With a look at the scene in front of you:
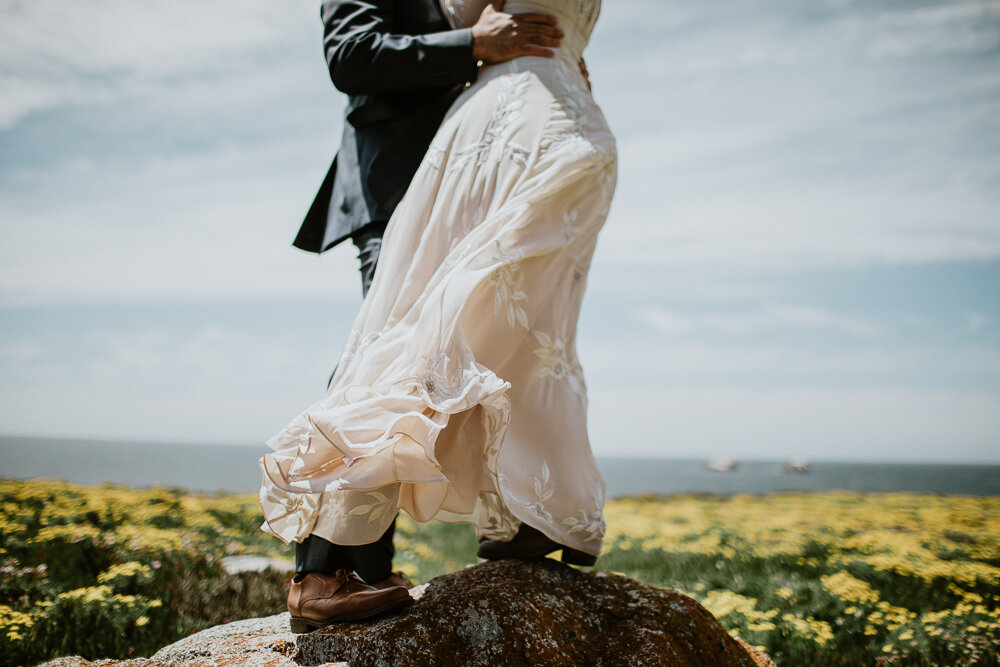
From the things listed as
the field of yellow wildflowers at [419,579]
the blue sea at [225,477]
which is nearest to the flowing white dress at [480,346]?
the field of yellow wildflowers at [419,579]

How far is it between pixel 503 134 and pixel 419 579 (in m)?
3.42

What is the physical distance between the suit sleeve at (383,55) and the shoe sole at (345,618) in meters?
1.73

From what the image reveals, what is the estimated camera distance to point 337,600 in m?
1.73

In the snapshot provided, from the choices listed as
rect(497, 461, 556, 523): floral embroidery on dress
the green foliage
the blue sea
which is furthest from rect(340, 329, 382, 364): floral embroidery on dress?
the blue sea

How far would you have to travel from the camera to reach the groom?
210 centimetres

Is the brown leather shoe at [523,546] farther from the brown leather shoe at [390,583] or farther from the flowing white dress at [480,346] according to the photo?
the brown leather shoe at [390,583]

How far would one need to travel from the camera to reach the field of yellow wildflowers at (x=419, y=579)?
2574 millimetres

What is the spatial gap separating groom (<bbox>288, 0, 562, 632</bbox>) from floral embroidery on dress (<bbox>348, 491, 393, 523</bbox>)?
0.26 meters

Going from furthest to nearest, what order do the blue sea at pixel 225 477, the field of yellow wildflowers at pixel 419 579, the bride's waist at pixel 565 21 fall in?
the blue sea at pixel 225 477, the field of yellow wildflowers at pixel 419 579, the bride's waist at pixel 565 21

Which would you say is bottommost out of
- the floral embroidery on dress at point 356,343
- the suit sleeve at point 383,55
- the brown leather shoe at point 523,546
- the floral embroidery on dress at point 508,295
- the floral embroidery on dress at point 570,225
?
the brown leather shoe at point 523,546

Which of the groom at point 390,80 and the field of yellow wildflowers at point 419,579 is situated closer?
the groom at point 390,80

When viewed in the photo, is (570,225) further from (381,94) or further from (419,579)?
(419,579)

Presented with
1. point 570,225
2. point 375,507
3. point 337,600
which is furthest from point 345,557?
point 570,225

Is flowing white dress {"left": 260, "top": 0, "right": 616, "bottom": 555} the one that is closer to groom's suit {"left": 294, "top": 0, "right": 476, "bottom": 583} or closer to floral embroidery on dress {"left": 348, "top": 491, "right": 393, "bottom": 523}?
floral embroidery on dress {"left": 348, "top": 491, "right": 393, "bottom": 523}
